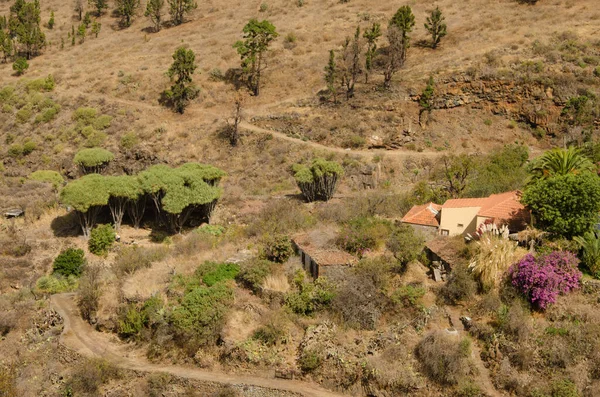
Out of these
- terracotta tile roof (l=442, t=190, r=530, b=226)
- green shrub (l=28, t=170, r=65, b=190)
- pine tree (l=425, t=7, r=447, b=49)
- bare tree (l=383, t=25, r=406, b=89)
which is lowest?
green shrub (l=28, t=170, r=65, b=190)

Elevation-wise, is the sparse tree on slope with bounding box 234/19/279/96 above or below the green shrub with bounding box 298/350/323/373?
above

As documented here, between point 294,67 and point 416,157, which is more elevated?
point 294,67

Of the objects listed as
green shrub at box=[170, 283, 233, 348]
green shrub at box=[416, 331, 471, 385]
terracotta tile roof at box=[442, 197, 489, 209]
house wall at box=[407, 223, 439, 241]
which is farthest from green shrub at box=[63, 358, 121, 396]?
terracotta tile roof at box=[442, 197, 489, 209]

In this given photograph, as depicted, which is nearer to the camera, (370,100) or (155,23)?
(370,100)

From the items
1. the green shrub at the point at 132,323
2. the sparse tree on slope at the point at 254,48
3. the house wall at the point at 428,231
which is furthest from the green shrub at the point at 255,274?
the sparse tree on slope at the point at 254,48

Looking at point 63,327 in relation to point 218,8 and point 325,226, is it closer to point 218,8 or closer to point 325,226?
point 325,226

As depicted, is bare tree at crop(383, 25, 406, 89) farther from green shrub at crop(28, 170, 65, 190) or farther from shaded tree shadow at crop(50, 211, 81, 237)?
shaded tree shadow at crop(50, 211, 81, 237)

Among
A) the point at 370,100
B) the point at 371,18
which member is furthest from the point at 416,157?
the point at 371,18
